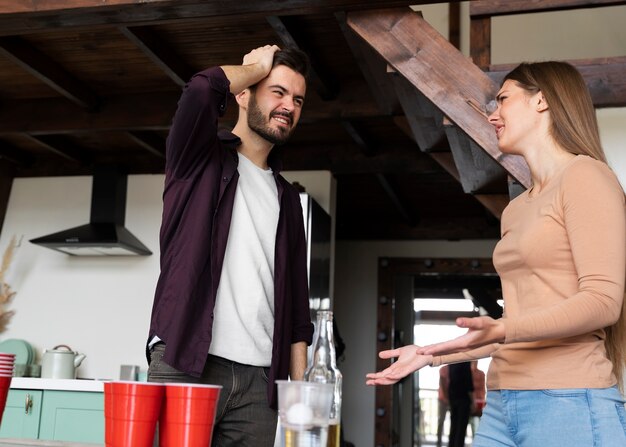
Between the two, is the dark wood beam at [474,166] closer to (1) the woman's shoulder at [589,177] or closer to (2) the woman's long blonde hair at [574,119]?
(2) the woman's long blonde hair at [574,119]

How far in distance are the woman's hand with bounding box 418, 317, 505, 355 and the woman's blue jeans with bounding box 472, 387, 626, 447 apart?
A: 23 centimetres

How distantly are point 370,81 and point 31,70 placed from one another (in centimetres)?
194

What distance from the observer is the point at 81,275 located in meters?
5.59

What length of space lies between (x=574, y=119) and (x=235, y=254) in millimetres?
786

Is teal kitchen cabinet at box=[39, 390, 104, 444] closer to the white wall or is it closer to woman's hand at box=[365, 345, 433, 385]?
the white wall

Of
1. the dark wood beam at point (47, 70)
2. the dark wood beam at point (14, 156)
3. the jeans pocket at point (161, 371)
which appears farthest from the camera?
the dark wood beam at point (14, 156)

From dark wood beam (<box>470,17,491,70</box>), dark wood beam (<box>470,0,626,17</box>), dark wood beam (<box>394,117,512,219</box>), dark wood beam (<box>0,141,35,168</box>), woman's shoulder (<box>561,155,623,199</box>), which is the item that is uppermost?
dark wood beam (<box>0,141,35,168</box>)

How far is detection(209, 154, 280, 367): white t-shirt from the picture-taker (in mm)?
1729

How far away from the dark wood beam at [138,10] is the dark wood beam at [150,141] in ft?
6.79

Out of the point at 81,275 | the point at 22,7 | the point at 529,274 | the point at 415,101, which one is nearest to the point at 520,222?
the point at 529,274

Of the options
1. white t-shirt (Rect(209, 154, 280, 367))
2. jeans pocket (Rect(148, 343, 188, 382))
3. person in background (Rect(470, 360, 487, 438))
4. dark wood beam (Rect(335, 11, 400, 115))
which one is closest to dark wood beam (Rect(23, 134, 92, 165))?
dark wood beam (Rect(335, 11, 400, 115))

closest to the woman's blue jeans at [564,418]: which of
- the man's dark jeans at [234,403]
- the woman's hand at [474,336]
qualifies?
the woman's hand at [474,336]

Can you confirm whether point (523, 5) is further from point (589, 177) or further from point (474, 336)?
point (474, 336)

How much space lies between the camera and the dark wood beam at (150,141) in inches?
218
